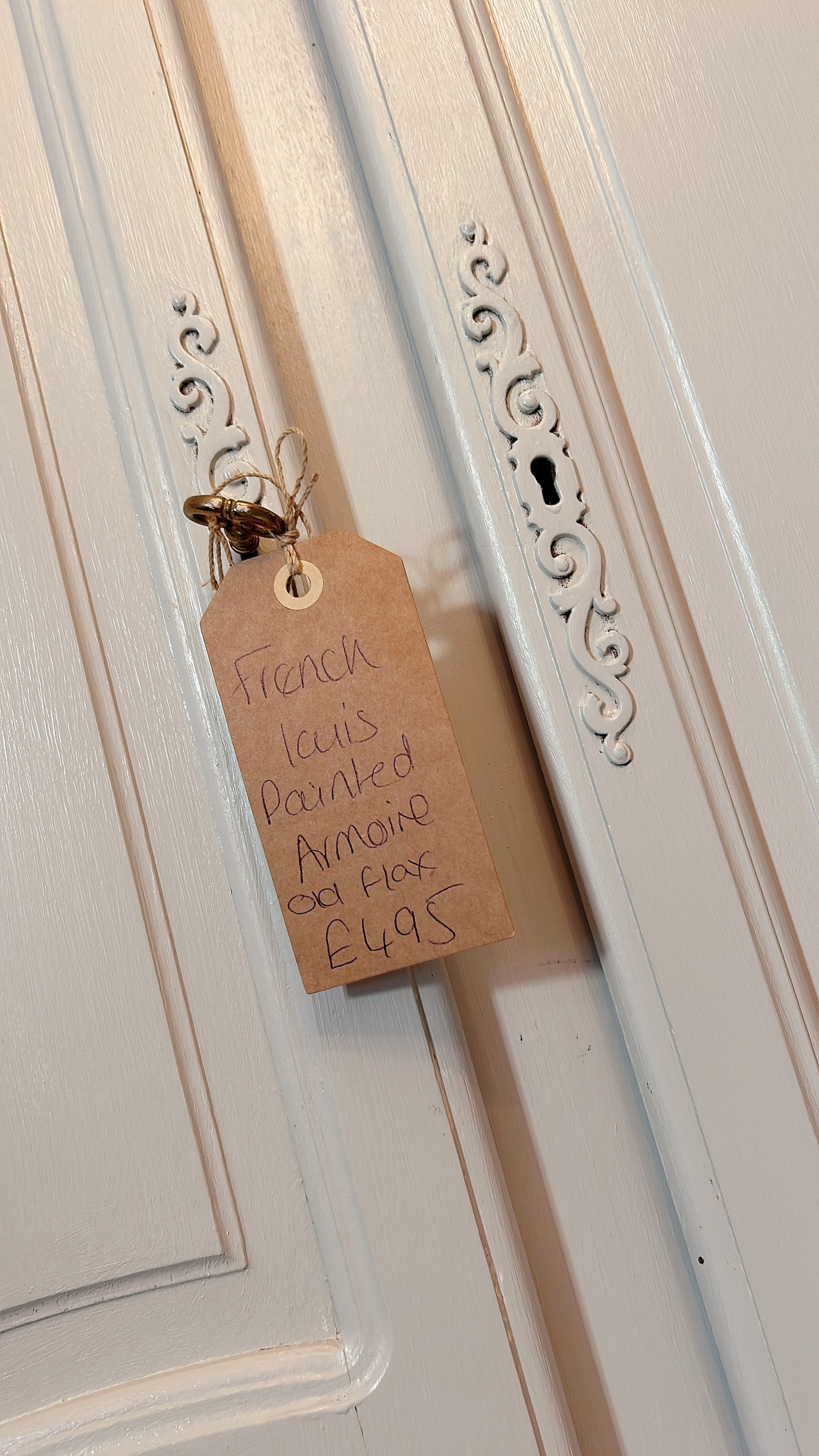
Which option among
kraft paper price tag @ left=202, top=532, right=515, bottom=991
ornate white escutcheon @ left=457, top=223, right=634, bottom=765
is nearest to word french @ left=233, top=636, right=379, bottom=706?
kraft paper price tag @ left=202, top=532, right=515, bottom=991

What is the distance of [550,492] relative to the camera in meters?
0.46

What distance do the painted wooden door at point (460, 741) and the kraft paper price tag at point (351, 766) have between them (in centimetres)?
6

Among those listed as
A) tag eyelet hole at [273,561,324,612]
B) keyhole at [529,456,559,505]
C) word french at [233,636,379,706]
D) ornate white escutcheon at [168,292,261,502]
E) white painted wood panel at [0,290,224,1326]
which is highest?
ornate white escutcheon at [168,292,261,502]

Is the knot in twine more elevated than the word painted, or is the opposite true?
the knot in twine

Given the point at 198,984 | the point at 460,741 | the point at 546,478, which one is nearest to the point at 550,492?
the point at 546,478

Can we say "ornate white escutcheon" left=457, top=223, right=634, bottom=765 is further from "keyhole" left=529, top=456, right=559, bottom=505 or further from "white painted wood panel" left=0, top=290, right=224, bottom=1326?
"white painted wood panel" left=0, top=290, right=224, bottom=1326

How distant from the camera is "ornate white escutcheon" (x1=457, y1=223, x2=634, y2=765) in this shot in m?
0.44

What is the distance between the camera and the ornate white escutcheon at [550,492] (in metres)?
0.44

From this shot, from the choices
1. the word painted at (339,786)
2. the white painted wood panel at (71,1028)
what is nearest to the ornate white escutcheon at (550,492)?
the word painted at (339,786)

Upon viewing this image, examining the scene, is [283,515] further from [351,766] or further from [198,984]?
[198,984]

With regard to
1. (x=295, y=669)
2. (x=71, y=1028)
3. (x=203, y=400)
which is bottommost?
(x=71, y=1028)

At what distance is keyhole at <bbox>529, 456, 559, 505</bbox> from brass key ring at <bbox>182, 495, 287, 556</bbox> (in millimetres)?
134

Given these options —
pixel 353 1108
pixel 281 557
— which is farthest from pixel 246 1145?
pixel 281 557

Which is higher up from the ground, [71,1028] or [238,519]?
[238,519]
